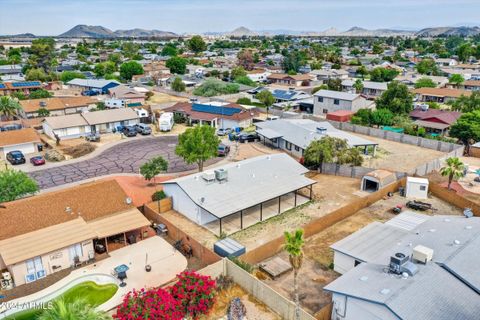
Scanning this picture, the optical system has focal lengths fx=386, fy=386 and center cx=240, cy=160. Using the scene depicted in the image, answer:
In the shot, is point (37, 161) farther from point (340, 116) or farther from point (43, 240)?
point (340, 116)

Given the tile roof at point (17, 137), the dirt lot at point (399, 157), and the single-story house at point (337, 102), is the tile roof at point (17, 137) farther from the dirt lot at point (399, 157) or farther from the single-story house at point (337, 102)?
the single-story house at point (337, 102)

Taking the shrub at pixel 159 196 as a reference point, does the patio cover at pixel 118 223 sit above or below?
above

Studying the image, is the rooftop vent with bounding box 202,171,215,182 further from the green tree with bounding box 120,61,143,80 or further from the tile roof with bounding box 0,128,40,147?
the green tree with bounding box 120,61,143,80

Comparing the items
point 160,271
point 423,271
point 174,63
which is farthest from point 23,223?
point 174,63

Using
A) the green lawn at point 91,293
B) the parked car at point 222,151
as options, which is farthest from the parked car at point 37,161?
the green lawn at point 91,293

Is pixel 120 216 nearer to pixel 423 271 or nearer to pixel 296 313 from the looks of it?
pixel 296 313

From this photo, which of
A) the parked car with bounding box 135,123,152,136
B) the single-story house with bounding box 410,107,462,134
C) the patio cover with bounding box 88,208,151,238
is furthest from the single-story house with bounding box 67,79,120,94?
the patio cover with bounding box 88,208,151,238
